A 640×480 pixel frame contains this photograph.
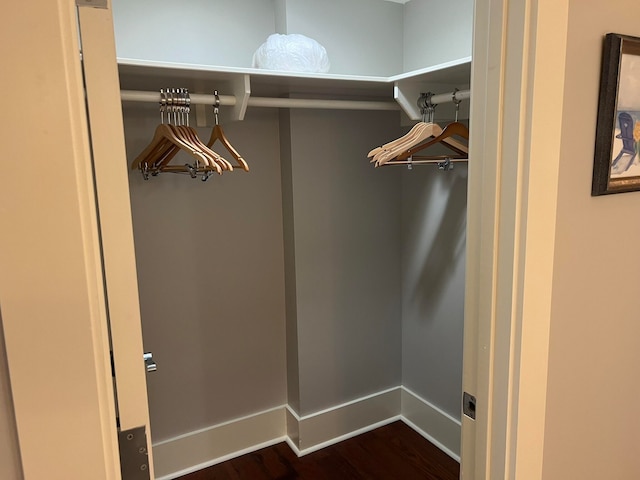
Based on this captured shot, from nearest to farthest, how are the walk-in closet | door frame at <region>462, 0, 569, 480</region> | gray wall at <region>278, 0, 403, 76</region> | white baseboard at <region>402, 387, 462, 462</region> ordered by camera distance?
door frame at <region>462, 0, 569, 480</region>, the walk-in closet, gray wall at <region>278, 0, 403, 76</region>, white baseboard at <region>402, 387, 462, 462</region>

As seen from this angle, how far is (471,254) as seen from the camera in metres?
1.09

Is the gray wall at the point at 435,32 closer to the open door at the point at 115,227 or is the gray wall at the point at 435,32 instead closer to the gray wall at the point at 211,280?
the gray wall at the point at 211,280

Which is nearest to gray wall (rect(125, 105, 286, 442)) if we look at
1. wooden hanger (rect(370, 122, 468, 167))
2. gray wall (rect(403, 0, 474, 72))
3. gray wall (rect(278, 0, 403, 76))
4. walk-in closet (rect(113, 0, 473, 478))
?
walk-in closet (rect(113, 0, 473, 478))

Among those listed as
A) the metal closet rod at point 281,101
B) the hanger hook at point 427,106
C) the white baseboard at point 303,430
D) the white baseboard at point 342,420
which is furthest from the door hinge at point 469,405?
the white baseboard at point 342,420

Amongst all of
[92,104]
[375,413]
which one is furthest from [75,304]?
[375,413]

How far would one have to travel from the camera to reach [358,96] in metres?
2.36

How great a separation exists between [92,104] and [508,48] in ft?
2.45

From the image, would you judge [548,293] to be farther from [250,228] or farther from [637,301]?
[250,228]

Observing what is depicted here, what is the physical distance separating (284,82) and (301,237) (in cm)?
73

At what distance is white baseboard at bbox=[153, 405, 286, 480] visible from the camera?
231 centimetres

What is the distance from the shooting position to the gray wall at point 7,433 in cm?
64

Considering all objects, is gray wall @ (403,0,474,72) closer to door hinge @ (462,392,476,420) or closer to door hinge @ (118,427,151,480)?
door hinge @ (462,392,476,420)

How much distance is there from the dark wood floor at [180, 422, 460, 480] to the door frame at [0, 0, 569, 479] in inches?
51.4

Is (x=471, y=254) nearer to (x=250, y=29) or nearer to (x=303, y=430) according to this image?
(x=250, y=29)
